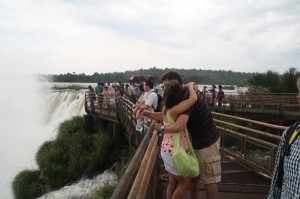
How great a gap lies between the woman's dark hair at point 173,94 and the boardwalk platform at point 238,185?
215 centimetres

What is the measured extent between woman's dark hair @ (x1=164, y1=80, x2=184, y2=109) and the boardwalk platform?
7.07 ft

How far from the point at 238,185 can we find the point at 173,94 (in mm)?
2914

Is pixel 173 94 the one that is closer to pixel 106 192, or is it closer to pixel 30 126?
pixel 106 192

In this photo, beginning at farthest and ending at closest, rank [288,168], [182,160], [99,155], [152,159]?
[99,155], [152,159], [182,160], [288,168]

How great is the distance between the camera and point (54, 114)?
31094 millimetres

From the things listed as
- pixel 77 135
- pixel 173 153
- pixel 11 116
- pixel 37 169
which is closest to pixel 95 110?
pixel 77 135

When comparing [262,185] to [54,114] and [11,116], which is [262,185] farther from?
[11,116]

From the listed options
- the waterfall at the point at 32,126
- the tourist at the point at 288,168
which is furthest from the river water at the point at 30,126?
the tourist at the point at 288,168

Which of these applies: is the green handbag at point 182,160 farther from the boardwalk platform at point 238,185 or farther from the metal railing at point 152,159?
the boardwalk platform at point 238,185

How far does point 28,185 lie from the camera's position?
16.0 meters

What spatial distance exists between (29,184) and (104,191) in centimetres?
1043

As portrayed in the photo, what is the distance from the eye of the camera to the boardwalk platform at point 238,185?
5.13 meters

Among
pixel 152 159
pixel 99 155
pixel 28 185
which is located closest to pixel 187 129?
pixel 152 159

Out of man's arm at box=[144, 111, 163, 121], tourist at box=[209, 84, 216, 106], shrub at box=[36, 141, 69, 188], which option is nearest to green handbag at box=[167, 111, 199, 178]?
man's arm at box=[144, 111, 163, 121]
